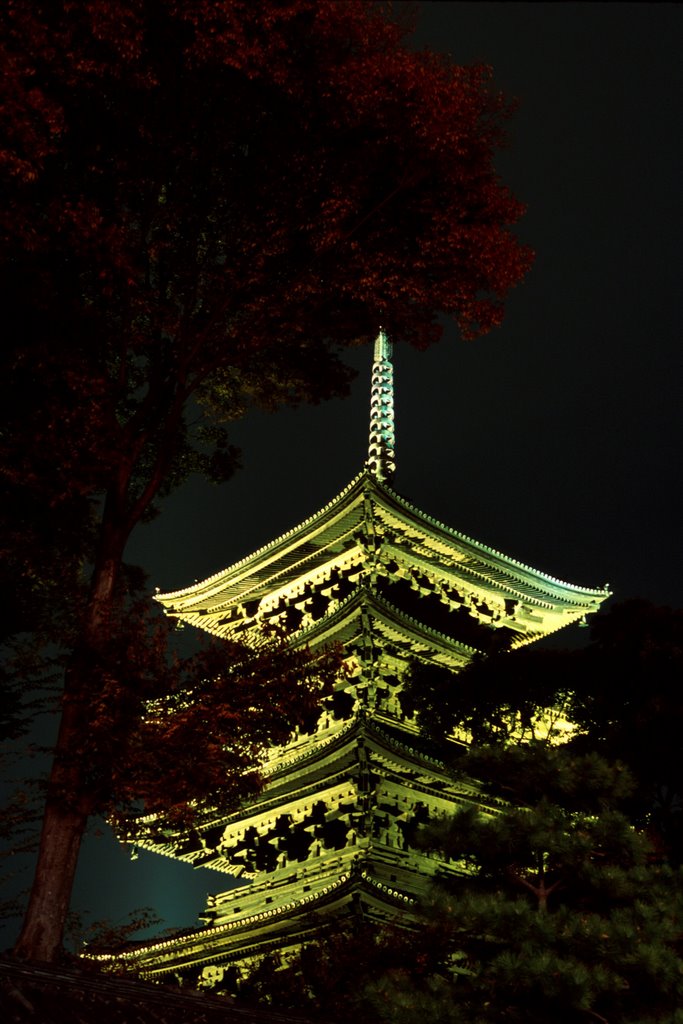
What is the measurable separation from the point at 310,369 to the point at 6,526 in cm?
499

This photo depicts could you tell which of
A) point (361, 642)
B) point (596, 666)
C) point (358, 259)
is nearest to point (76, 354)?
point (358, 259)

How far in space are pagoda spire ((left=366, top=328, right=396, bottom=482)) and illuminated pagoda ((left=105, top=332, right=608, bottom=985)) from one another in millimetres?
5917

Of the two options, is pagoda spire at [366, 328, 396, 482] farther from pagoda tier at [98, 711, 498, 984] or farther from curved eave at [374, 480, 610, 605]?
pagoda tier at [98, 711, 498, 984]

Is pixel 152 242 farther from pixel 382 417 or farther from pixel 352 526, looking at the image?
pixel 382 417

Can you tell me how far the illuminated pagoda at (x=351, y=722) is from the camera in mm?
18109

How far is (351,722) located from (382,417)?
13889mm

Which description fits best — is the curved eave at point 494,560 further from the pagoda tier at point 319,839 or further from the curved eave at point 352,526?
the pagoda tier at point 319,839

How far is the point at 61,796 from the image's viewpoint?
9578 mm

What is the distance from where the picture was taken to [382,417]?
30625 mm

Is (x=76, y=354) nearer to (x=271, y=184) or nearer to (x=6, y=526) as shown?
(x=6, y=526)

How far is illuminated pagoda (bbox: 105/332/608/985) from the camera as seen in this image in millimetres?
18109

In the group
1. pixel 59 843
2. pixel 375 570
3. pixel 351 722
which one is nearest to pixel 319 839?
pixel 351 722

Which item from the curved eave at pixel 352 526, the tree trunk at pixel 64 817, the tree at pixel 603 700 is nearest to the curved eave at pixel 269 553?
the curved eave at pixel 352 526

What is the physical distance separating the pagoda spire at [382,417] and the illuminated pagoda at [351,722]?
5.92m
